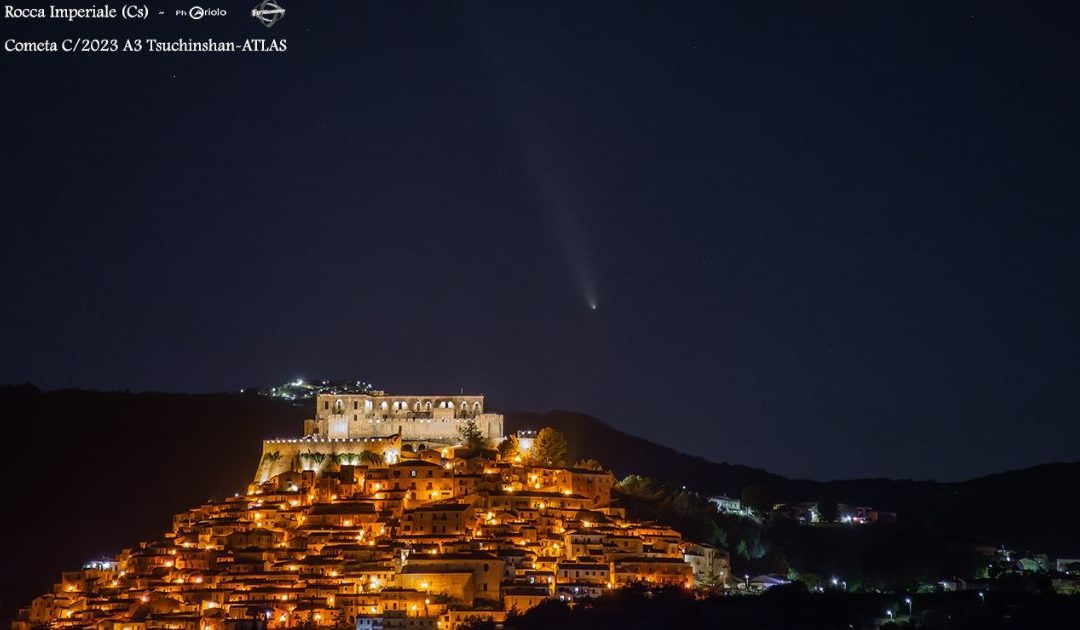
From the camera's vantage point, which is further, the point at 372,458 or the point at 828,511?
the point at 828,511

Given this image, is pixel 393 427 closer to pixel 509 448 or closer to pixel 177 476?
pixel 509 448

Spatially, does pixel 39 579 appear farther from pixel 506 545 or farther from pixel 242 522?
pixel 506 545

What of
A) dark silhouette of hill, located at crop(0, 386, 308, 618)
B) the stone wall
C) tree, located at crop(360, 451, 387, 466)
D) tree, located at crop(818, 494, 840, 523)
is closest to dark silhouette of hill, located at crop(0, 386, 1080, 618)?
Result: dark silhouette of hill, located at crop(0, 386, 308, 618)

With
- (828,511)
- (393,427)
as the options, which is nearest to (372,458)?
(393,427)

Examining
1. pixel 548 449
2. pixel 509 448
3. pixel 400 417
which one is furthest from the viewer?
pixel 400 417

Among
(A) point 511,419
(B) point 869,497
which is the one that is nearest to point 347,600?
(B) point 869,497

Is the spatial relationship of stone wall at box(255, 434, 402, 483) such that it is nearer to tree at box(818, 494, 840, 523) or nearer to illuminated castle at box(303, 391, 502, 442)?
illuminated castle at box(303, 391, 502, 442)

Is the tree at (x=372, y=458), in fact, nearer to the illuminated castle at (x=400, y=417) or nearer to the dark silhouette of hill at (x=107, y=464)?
the illuminated castle at (x=400, y=417)
